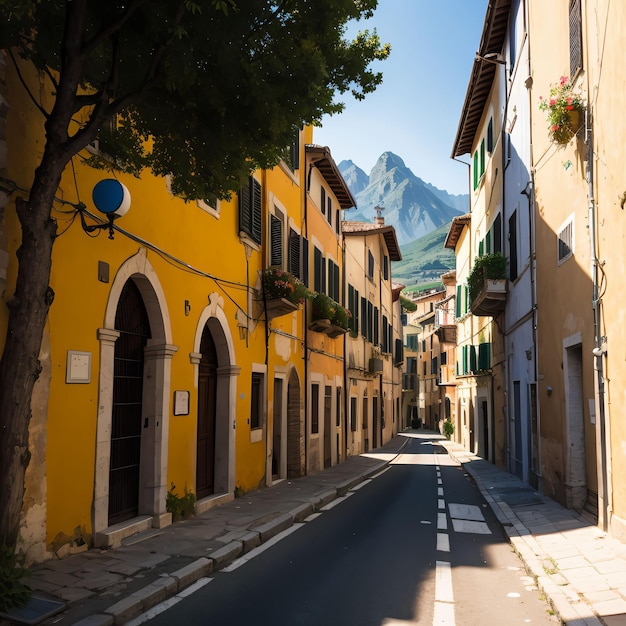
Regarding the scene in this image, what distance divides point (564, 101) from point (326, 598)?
8.56 m

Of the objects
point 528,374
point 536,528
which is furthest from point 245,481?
point 528,374

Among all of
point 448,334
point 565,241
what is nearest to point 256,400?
point 565,241

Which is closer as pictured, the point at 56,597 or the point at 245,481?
the point at 56,597

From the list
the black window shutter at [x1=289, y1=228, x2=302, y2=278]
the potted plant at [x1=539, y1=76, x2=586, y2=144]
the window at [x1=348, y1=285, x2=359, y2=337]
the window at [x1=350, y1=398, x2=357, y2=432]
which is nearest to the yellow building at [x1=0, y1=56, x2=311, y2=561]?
the black window shutter at [x1=289, y1=228, x2=302, y2=278]

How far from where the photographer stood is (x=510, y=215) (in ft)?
59.4

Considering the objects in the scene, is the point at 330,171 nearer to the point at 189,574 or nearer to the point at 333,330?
the point at 333,330

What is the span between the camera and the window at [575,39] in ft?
35.5

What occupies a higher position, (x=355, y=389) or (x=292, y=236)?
(x=292, y=236)

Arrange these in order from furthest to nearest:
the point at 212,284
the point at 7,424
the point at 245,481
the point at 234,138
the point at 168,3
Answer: the point at 245,481 < the point at 212,284 < the point at 234,138 < the point at 168,3 < the point at 7,424

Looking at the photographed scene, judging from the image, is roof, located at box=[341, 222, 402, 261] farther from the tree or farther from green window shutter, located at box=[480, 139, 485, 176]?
the tree

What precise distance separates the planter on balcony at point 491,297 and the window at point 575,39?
26.1ft

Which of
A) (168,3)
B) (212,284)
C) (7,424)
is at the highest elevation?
(168,3)

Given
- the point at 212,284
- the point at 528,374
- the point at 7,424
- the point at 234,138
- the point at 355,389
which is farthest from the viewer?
the point at 355,389

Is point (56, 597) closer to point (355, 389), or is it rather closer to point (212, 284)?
point (212, 284)
